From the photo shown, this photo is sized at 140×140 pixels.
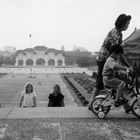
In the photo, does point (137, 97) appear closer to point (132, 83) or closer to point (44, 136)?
point (132, 83)

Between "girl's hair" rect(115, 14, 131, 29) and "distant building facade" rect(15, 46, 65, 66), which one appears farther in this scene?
"distant building facade" rect(15, 46, 65, 66)

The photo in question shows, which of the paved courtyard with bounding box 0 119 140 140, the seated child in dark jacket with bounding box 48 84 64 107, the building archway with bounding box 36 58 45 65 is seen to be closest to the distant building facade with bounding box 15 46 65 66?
the building archway with bounding box 36 58 45 65

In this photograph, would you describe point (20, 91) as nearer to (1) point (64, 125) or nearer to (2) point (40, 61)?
(1) point (64, 125)

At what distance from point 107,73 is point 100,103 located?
41cm

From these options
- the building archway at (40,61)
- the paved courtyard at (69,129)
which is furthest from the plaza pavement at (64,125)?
the building archway at (40,61)

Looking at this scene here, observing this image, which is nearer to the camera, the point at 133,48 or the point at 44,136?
the point at 44,136

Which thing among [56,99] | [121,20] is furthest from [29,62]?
[121,20]

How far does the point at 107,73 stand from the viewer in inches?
154

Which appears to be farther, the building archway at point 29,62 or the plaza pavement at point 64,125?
the building archway at point 29,62

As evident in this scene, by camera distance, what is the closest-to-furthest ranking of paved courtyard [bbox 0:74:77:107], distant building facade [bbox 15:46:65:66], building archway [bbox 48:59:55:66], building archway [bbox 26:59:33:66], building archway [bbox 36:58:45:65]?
paved courtyard [bbox 0:74:77:107] < distant building facade [bbox 15:46:65:66] < building archway [bbox 26:59:33:66] < building archway [bbox 48:59:55:66] < building archway [bbox 36:58:45:65]

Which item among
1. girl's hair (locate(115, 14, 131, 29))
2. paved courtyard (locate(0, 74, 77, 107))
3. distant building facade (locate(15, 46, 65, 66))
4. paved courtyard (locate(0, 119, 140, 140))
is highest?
distant building facade (locate(15, 46, 65, 66))

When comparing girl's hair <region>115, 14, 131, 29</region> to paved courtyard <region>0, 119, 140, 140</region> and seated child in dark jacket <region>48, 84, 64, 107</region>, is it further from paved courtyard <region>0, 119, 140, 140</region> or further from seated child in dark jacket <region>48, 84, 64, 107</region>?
seated child in dark jacket <region>48, 84, 64, 107</region>

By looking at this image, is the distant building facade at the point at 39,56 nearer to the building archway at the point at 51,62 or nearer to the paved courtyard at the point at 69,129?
the building archway at the point at 51,62

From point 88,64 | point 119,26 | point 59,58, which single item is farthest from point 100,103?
point 59,58
